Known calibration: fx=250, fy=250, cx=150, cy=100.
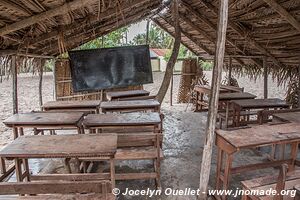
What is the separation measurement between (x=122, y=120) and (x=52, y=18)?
6.47ft

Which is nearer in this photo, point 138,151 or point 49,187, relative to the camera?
point 49,187

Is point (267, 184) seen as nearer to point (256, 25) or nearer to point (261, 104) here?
point (261, 104)

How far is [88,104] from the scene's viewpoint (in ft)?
15.4

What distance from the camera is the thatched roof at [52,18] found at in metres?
3.07

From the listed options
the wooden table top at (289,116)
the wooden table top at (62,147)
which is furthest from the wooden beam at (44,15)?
the wooden table top at (289,116)

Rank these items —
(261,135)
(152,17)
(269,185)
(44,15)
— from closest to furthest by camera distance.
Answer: (269,185), (261,135), (44,15), (152,17)

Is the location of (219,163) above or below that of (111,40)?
below

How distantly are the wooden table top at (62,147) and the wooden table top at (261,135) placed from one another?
1.20 metres

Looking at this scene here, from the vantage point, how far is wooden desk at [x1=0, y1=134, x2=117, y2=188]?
2.32 meters

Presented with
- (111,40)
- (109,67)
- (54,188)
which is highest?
(111,40)

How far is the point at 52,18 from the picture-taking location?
12.8 ft

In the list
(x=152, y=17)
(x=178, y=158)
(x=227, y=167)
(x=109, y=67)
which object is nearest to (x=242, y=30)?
(x=152, y=17)

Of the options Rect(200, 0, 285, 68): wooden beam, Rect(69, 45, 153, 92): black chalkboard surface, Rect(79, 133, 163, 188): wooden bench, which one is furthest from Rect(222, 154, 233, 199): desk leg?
Rect(69, 45, 153, 92): black chalkboard surface

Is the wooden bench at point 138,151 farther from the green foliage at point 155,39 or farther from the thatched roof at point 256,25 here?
the green foliage at point 155,39
